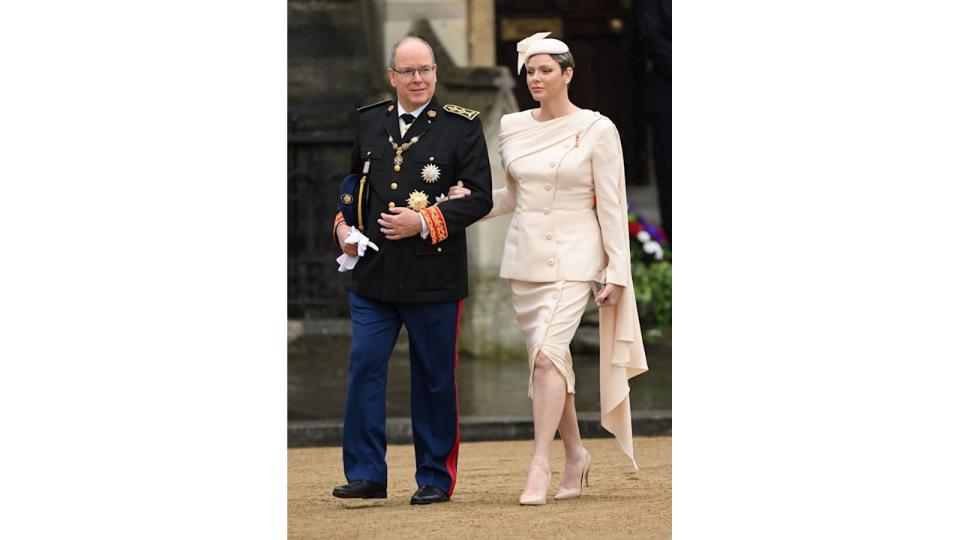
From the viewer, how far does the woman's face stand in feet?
25.2

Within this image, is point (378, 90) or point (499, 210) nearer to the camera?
point (499, 210)

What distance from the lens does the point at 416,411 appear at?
7883 millimetres

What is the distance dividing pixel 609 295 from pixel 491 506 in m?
1.03

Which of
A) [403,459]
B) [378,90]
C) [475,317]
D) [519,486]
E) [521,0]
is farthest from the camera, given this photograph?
[521,0]

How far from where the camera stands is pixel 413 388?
790cm

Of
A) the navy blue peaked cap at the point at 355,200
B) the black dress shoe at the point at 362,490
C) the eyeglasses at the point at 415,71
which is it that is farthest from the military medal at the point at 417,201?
the black dress shoe at the point at 362,490

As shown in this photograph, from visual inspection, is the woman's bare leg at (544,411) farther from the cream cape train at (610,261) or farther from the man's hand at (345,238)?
the man's hand at (345,238)

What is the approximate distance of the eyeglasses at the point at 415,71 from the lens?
25.0 feet

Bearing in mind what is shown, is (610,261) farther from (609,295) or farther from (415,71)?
(415,71)

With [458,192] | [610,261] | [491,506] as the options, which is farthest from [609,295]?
[491,506]

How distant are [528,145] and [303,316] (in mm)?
7957

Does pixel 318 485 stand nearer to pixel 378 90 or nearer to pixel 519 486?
pixel 519 486

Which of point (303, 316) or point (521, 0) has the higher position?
point (521, 0)
